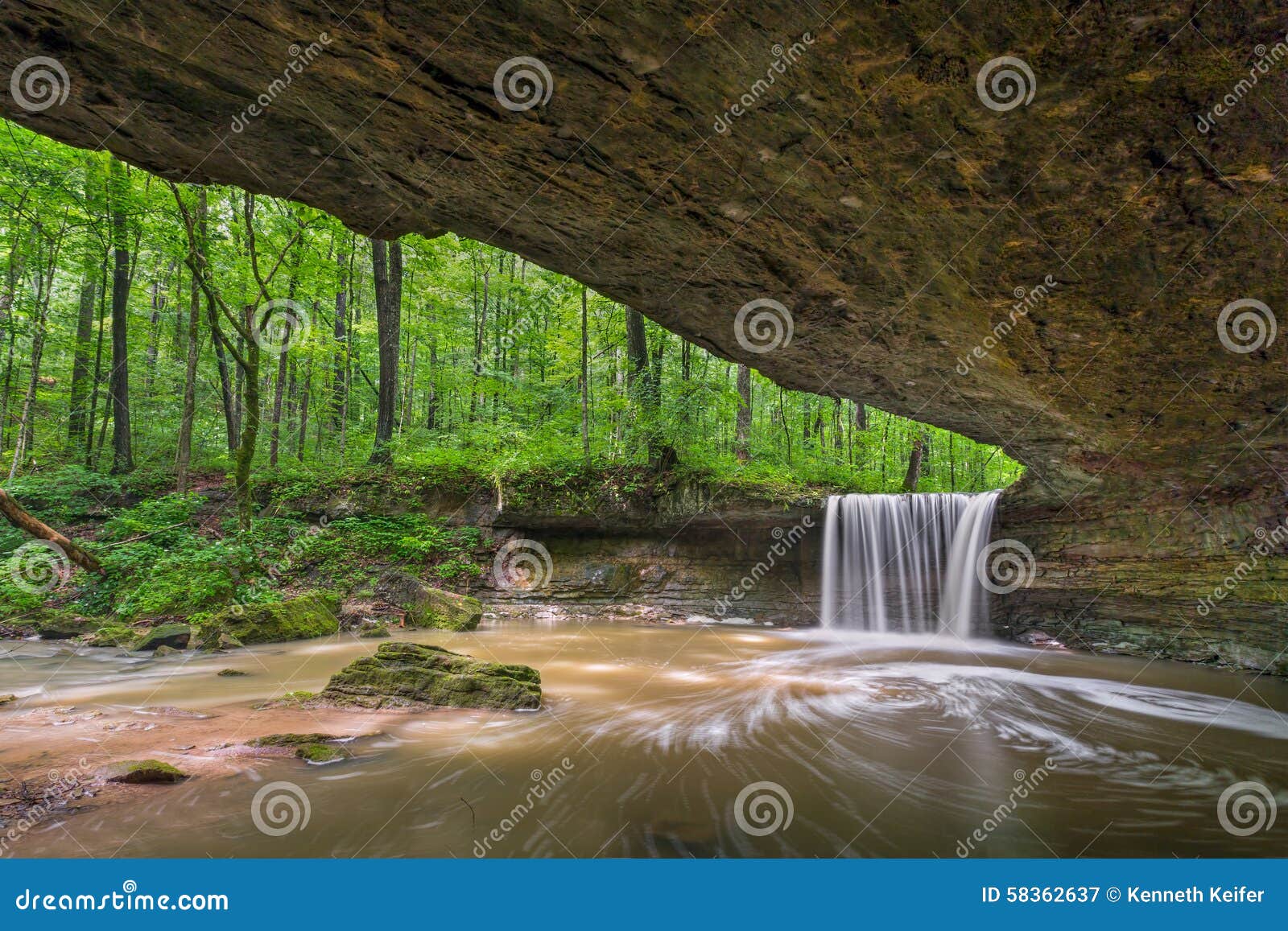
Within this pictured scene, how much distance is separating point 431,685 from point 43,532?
23.3ft

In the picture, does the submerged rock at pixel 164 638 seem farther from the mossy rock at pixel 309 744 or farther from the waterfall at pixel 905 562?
the waterfall at pixel 905 562

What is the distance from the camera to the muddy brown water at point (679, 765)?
9.16 feet

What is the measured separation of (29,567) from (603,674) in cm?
1017

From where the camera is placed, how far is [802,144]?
348 cm

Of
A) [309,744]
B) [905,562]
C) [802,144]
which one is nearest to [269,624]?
[309,744]

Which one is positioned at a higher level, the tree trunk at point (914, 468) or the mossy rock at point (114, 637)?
the tree trunk at point (914, 468)

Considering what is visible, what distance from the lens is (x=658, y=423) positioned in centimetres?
1229

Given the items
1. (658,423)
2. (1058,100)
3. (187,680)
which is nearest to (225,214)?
(658,423)

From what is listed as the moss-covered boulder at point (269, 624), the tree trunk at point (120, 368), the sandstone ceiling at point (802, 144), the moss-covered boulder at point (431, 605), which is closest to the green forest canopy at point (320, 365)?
the tree trunk at point (120, 368)

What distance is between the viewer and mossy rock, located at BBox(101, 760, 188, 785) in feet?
10.2

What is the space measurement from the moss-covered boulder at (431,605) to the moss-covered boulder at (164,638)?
10.9ft

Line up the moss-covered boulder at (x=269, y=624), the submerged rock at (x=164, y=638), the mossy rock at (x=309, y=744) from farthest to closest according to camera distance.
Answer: the moss-covered boulder at (x=269, y=624)
the submerged rock at (x=164, y=638)
the mossy rock at (x=309, y=744)

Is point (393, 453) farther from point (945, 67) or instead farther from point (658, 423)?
point (945, 67)

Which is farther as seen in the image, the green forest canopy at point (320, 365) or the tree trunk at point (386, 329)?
the tree trunk at point (386, 329)
